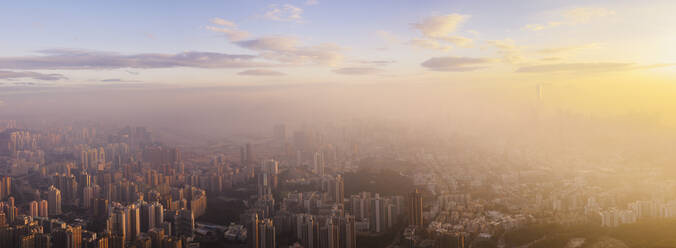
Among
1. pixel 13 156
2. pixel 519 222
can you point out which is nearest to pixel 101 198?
pixel 13 156

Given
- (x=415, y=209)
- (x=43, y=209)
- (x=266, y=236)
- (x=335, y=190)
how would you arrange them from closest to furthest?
1. (x=266, y=236)
2. (x=415, y=209)
3. (x=43, y=209)
4. (x=335, y=190)

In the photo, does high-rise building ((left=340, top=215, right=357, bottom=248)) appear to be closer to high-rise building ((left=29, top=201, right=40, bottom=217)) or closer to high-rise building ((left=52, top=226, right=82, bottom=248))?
high-rise building ((left=52, top=226, right=82, bottom=248))

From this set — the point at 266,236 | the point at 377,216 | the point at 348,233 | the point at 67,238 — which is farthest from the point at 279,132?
the point at 67,238

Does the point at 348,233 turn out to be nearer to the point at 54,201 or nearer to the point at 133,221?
the point at 133,221

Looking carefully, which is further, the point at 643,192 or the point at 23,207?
the point at 643,192

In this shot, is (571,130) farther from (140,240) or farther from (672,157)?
(140,240)

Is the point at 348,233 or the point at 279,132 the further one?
the point at 279,132
